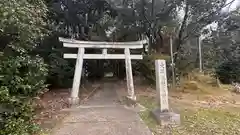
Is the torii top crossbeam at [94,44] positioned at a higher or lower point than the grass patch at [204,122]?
higher

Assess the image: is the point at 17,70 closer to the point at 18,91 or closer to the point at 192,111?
the point at 18,91

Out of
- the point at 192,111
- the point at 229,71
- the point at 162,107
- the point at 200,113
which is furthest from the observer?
the point at 229,71

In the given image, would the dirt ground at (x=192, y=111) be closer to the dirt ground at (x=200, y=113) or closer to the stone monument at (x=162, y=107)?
the dirt ground at (x=200, y=113)

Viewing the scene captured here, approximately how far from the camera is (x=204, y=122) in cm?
500

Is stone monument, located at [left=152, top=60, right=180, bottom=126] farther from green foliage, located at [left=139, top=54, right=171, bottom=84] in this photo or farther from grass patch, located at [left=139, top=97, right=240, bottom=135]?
green foliage, located at [left=139, top=54, right=171, bottom=84]

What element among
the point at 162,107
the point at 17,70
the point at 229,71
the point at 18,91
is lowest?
the point at 162,107

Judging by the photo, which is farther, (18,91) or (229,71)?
(229,71)

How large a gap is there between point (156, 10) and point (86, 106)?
512 cm

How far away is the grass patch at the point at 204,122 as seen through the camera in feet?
14.9

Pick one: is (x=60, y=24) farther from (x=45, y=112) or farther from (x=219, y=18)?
(x=219, y=18)

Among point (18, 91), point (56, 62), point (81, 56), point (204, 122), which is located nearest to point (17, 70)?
point (18, 91)

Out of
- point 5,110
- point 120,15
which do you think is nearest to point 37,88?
point 5,110

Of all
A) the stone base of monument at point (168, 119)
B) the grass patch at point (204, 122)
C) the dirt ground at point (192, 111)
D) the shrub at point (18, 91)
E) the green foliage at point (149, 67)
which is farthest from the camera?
the green foliage at point (149, 67)

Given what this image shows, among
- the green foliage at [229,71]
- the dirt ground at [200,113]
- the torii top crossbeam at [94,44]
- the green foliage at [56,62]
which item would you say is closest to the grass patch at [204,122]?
the dirt ground at [200,113]
